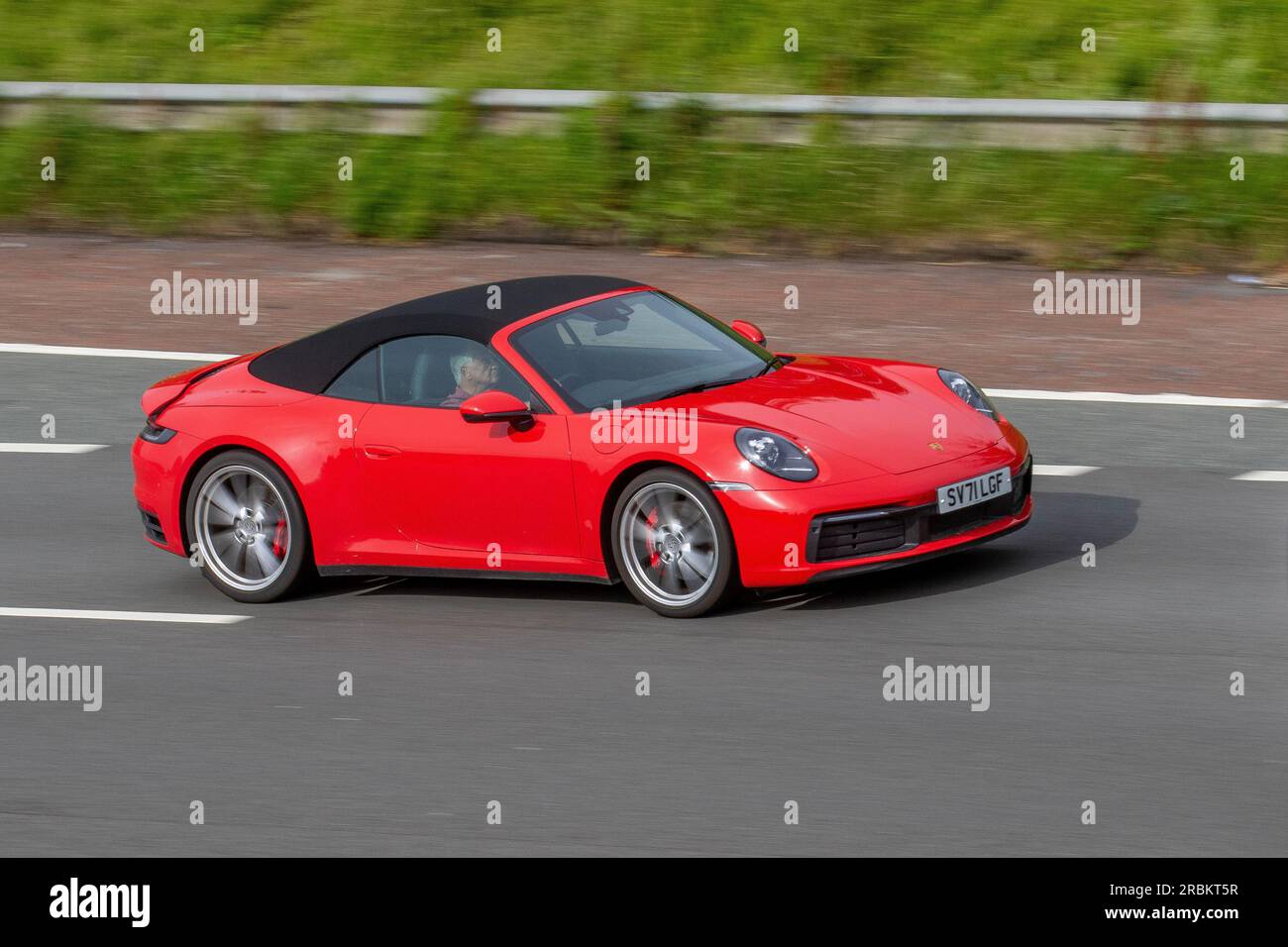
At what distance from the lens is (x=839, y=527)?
7664 millimetres

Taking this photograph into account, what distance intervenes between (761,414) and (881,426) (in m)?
0.52

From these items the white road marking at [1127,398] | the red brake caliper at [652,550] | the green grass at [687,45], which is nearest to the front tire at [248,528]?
the red brake caliper at [652,550]

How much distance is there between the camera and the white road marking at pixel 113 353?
45.1 feet

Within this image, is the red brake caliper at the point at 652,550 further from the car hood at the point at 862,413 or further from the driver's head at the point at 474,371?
the driver's head at the point at 474,371

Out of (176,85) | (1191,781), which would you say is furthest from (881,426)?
(176,85)

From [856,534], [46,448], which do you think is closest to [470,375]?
[856,534]

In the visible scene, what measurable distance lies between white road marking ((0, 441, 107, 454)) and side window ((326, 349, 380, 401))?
11.7ft

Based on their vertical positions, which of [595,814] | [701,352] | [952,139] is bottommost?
[595,814]

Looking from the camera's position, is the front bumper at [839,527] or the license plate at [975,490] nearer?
the front bumper at [839,527]

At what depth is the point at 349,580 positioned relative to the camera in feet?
29.9

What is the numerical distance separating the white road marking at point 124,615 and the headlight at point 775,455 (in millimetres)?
2427

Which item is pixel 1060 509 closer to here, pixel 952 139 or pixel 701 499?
pixel 701 499

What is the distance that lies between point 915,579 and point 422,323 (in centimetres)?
243
